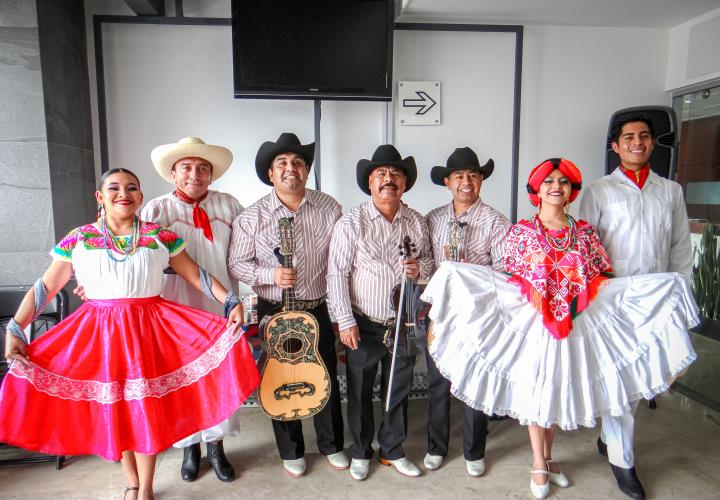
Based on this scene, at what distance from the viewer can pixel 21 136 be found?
2965mm

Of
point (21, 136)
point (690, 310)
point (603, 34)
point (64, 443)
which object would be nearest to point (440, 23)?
point (603, 34)

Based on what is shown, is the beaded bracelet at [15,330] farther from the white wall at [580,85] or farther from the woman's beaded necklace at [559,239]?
the white wall at [580,85]

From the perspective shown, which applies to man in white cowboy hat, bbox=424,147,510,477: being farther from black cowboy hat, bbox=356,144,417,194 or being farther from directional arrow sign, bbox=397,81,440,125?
directional arrow sign, bbox=397,81,440,125

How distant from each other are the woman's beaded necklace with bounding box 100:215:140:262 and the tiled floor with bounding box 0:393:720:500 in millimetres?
1297

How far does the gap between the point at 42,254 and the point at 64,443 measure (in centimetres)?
147

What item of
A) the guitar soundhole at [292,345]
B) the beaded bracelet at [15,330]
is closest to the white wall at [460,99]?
the guitar soundhole at [292,345]

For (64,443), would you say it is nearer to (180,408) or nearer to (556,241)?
(180,408)

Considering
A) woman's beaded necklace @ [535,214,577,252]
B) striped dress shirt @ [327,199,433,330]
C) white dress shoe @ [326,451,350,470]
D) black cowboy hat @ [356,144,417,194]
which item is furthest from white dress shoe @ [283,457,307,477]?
woman's beaded necklace @ [535,214,577,252]

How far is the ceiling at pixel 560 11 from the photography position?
3.55 meters

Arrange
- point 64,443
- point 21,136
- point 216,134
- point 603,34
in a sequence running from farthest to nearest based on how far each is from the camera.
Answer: point 603,34
point 216,134
point 21,136
point 64,443

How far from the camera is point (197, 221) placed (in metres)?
2.58

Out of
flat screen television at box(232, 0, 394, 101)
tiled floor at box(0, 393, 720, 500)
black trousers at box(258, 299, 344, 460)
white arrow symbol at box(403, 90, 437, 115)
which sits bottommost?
tiled floor at box(0, 393, 720, 500)

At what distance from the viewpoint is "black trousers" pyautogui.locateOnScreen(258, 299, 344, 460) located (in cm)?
265

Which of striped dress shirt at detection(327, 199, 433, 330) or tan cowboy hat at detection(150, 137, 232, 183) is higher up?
tan cowboy hat at detection(150, 137, 232, 183)
